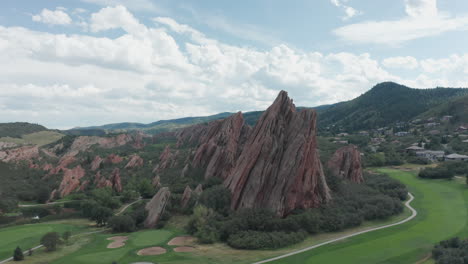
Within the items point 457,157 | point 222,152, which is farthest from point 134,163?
point 457,157

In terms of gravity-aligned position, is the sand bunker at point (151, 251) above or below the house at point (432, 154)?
below

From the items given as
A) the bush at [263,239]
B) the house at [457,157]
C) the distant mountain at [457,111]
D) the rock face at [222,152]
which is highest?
the distant mountain at [457,111]

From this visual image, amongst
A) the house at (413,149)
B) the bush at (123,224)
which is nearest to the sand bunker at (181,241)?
the bush at (123,224)

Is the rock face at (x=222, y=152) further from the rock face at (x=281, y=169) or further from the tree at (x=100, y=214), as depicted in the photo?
the tree at (x=100, y=214)

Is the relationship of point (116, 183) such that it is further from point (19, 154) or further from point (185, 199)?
point (19, 154)

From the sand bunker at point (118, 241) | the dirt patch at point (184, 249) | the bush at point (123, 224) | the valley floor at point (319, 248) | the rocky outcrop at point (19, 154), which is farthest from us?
the rocky outcrop at point (19, 154)

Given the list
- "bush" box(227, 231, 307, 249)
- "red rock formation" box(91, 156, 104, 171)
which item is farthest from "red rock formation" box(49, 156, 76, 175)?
"bush" box(227, 231, 307, 249)

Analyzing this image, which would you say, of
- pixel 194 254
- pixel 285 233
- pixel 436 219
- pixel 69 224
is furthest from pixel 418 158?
pixel 69 224
